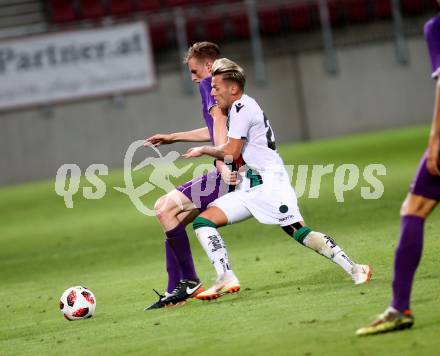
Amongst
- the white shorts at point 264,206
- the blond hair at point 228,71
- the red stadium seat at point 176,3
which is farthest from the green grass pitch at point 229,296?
the red stadium seat at point 176,3

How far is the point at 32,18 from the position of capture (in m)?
26.8

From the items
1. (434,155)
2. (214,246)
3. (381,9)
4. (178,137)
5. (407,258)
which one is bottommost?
(381,9)

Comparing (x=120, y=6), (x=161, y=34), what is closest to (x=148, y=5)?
(x=120, y=6)

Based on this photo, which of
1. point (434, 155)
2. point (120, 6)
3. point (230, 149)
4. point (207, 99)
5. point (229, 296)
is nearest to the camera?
point (434, 155)

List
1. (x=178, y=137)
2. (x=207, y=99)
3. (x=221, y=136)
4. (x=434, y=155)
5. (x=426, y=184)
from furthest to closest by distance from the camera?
1. (x=178, y=137)
2. (x=207, y=99)
3. (x=221, y=136)
4. (x=426, y=184)
5. (x=434, y=155)

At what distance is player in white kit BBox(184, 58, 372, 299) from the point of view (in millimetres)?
7574

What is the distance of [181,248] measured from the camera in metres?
8.02

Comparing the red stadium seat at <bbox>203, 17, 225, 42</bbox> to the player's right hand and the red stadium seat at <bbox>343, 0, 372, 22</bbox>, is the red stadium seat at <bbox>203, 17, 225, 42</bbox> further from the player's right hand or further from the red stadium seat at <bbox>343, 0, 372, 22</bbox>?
the player's right hand

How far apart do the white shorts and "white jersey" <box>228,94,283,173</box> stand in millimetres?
184

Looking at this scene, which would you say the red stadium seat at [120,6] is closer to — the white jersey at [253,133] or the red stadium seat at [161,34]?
the red stadium seat at [161,34]

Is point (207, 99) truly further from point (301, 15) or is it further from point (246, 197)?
point (301, 15)

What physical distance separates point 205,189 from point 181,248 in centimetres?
48

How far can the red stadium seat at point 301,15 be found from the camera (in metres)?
25.1

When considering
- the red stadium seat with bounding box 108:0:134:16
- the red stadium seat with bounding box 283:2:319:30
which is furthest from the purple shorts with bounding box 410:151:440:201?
the red stadium seat with bounding box 108:0:134:16
